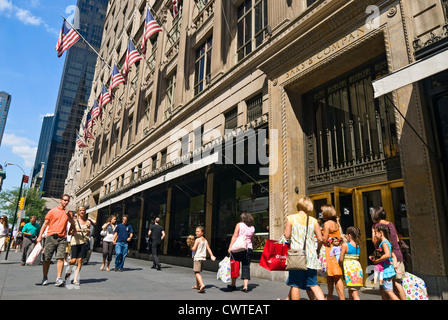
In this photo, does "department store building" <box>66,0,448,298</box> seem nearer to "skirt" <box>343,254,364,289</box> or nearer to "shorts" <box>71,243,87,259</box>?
"skirt" <box>343,254,364,289</box>

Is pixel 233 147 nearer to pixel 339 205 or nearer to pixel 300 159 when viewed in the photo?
pixel 300 159

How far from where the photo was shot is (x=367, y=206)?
8805mm

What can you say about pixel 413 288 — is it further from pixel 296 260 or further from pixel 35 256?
pixel 35 256

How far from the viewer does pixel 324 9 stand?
9.67m

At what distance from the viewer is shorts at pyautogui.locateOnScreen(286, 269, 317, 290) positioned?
15.5ft

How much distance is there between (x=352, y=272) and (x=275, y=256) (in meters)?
1.49

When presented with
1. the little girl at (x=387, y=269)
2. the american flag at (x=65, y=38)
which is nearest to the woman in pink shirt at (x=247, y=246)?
the little girl at (x=387, y=269)

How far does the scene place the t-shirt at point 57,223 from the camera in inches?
Result: 276

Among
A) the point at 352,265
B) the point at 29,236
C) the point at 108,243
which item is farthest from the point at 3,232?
the point at 352,265

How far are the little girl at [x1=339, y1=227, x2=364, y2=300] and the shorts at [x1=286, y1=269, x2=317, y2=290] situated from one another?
1120mm

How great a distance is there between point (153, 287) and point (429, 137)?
7.27 meters

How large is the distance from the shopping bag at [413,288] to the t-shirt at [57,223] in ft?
23.1

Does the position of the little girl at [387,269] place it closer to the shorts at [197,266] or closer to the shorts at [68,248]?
the shorts at [197,266]
